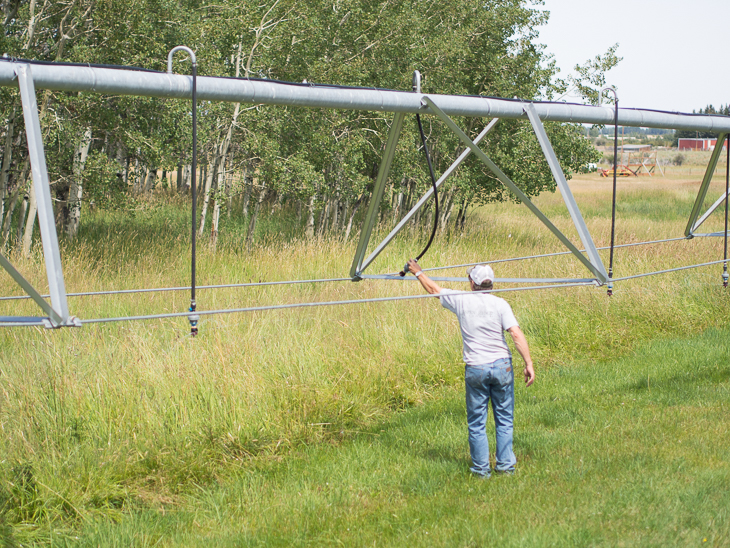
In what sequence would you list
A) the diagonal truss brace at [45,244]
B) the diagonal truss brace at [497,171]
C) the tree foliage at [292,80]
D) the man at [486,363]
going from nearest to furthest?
the diagonal truss brace at [45,244] < the diagonal truss brace at [497,171] < the man at [486,363] < the tree foliage at [292,80]

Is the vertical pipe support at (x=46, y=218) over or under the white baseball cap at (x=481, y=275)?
over

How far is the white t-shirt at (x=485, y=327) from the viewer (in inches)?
215

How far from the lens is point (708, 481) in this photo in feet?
18.0

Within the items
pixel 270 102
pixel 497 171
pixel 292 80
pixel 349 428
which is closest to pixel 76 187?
pixel 292 80

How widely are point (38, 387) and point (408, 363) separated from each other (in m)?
4.14

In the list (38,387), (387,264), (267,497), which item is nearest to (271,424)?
(267,497)

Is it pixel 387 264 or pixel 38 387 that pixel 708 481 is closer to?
pixel 38 387

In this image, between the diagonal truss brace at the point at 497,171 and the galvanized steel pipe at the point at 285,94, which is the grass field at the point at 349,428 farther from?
the galvanized steel pipe at the point at 285,94

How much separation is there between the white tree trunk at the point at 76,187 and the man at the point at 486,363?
36.0ft

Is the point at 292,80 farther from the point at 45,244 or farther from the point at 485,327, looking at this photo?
the point at 45,244

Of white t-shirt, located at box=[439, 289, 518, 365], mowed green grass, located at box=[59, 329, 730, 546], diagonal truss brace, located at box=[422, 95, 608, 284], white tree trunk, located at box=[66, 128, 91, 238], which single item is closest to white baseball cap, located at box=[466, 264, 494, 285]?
white t-shirt, located at box=[439, 289, 518, 365]

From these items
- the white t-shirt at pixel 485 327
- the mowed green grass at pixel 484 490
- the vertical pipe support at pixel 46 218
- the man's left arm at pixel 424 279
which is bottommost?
the mowed green grass at pixel 484 490

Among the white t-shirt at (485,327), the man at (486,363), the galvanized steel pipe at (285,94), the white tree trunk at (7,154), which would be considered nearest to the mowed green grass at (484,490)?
the man at (486,363)

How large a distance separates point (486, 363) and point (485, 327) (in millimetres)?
268
